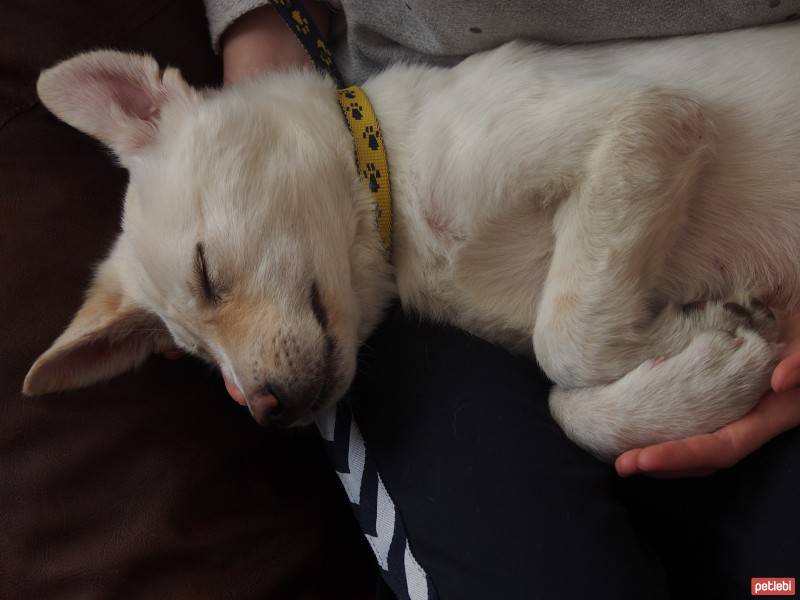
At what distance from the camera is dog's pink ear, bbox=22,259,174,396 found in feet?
5.36

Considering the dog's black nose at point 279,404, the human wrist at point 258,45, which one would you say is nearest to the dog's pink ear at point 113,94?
the human wrist at point 258,45

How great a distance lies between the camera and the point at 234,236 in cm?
148

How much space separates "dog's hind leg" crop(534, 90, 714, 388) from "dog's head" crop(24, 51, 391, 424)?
1.61 ft

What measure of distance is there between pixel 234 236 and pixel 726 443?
1110mm

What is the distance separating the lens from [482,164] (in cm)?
141

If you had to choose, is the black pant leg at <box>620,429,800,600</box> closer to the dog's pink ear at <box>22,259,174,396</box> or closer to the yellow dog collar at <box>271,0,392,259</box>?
the yellow dog collar at <box>271,0,392,259</box>

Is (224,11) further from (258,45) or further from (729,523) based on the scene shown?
(729,523)

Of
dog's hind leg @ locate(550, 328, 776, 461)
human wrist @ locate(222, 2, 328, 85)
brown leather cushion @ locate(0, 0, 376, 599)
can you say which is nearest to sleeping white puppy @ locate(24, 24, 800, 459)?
dog's hind leg @ locate(550, 328, 776, 461)

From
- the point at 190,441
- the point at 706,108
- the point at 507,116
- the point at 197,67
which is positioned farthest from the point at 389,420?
the point at 197,67

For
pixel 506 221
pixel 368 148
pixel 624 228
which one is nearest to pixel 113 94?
pixel 368 148

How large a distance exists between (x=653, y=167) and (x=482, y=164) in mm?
343

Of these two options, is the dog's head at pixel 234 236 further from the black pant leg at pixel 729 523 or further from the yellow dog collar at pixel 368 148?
the black pant leg at pixel 729 523

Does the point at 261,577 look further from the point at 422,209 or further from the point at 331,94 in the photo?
the point at 331,94

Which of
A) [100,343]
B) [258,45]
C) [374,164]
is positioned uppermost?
[258,45]
